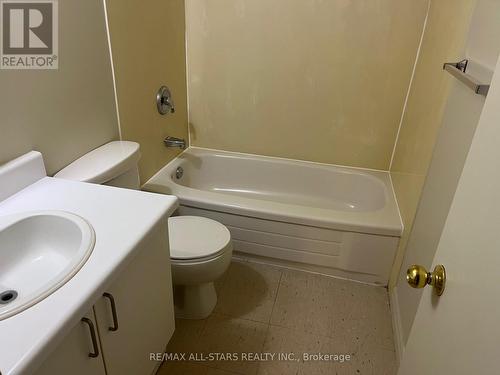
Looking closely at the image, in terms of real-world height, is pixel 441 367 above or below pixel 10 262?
above

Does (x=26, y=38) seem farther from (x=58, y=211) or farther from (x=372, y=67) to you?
(x=372, y=67)

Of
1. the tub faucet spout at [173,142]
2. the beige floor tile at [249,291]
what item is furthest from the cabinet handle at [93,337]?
the tub faucet spout at [173,142]

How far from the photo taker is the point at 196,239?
1587 mm

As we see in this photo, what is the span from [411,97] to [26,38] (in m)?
1.88

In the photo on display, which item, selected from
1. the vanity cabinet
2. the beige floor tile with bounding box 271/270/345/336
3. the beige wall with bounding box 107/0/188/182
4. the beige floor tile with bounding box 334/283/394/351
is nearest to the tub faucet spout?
the beige wall with bounding box 107/0/188/182

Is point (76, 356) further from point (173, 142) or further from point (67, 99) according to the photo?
point (173, 142)

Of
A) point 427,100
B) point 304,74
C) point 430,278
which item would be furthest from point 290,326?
point 304,74

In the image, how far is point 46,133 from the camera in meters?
1.29

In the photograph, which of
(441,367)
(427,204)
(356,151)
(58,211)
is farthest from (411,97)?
(58,211)

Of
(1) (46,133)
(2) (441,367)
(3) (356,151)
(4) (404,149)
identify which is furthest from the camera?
(3) (356,151)

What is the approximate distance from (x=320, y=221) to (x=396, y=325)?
0.59 meters

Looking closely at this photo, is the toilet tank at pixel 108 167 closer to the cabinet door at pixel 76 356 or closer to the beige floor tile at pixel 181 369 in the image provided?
the cabinet door at pixel 76 356

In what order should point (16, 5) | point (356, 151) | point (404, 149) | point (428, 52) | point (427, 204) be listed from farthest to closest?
point (356, 151), point (404, 149), point (428, 52), point (427, 204), point (16, 5)

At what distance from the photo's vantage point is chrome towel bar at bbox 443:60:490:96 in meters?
1.01
